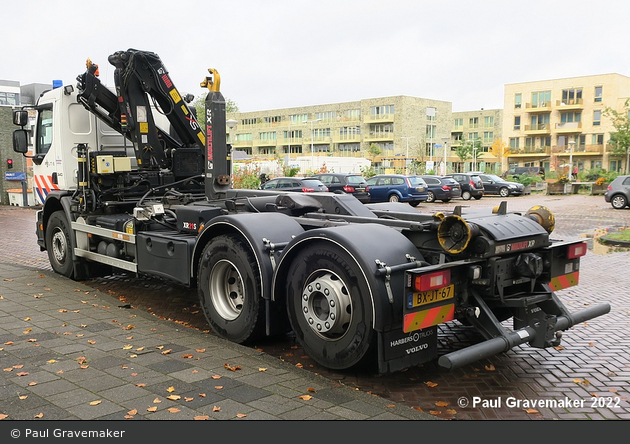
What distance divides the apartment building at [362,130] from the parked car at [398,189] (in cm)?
6102

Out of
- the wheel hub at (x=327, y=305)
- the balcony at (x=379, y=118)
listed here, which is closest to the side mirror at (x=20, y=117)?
the wheel hub at (x=327, y=305)

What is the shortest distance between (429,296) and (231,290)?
252 cm

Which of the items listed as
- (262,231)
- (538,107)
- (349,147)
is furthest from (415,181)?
(349,147)

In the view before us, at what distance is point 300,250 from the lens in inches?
215

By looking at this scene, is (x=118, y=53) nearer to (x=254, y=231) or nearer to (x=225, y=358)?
(x=254, y=231)

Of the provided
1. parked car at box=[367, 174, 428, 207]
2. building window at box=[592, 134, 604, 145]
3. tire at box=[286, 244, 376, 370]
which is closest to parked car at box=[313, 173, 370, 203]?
parked car at box=[367, 174, 428, 207]

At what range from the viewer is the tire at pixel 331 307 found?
4855mm

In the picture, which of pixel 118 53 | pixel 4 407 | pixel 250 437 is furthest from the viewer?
pixel 118 53

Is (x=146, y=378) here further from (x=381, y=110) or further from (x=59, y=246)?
(x=381, y=110)

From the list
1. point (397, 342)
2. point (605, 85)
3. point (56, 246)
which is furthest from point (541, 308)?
point (605, 85)

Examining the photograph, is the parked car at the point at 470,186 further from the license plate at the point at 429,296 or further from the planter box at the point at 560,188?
the license plate at the point at 429,296

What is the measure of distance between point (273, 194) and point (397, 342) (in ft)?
11.1

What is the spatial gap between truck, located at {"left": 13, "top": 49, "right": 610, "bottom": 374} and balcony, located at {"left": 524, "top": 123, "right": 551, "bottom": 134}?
236 ft

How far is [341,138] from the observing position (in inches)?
4023
